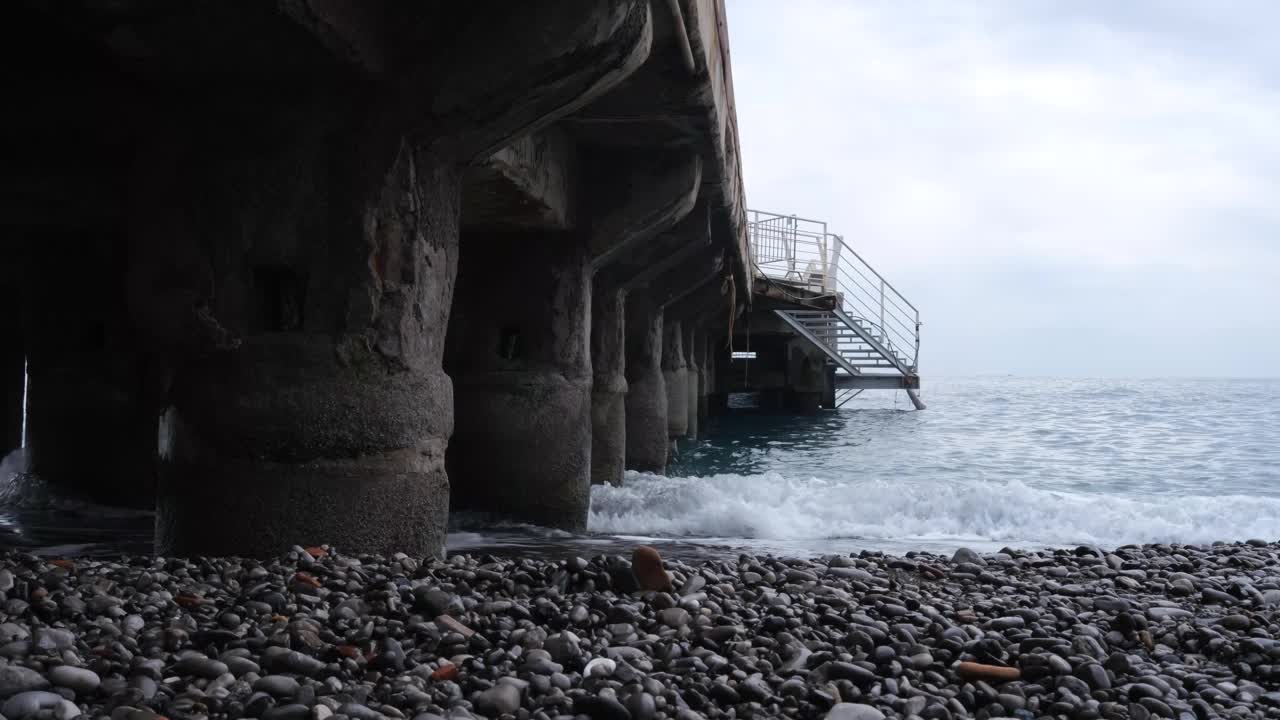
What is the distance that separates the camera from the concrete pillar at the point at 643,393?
16.0 m

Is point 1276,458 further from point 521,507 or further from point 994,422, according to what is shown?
point 521,507

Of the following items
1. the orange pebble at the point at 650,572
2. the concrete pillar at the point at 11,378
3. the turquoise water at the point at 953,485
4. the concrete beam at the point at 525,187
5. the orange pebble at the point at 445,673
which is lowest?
the turquoise water at the point at 953,485

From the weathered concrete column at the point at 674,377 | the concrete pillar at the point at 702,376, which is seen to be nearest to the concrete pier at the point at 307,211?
the weathered concrete column at the point at 674,377

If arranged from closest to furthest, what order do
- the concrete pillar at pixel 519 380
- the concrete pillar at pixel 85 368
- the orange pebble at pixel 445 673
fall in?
1. the orange pebble at pixel 445 673
2. the concrete pillar at pixel 519 380
3. the concrete pillar at pixel 85 368

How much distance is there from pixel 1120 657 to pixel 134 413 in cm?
920

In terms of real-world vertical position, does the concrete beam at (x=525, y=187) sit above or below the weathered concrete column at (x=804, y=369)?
above

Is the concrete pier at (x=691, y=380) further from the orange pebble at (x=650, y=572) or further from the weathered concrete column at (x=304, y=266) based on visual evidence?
the orange pebble at (x=650, y=572)

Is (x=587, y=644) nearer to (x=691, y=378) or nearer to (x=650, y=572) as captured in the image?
(x=650, y=572)

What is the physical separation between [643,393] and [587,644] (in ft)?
41.9

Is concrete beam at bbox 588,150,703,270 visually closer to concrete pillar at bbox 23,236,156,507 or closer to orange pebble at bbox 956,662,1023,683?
concrete pillar at bbox 23,236,156,507

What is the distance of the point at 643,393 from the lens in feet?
53.1

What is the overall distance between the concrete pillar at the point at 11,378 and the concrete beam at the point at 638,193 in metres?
8.82

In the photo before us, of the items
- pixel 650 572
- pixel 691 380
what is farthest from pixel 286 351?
pixel 691 380

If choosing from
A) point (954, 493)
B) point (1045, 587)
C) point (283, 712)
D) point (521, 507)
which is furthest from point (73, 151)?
point (954, 493)
